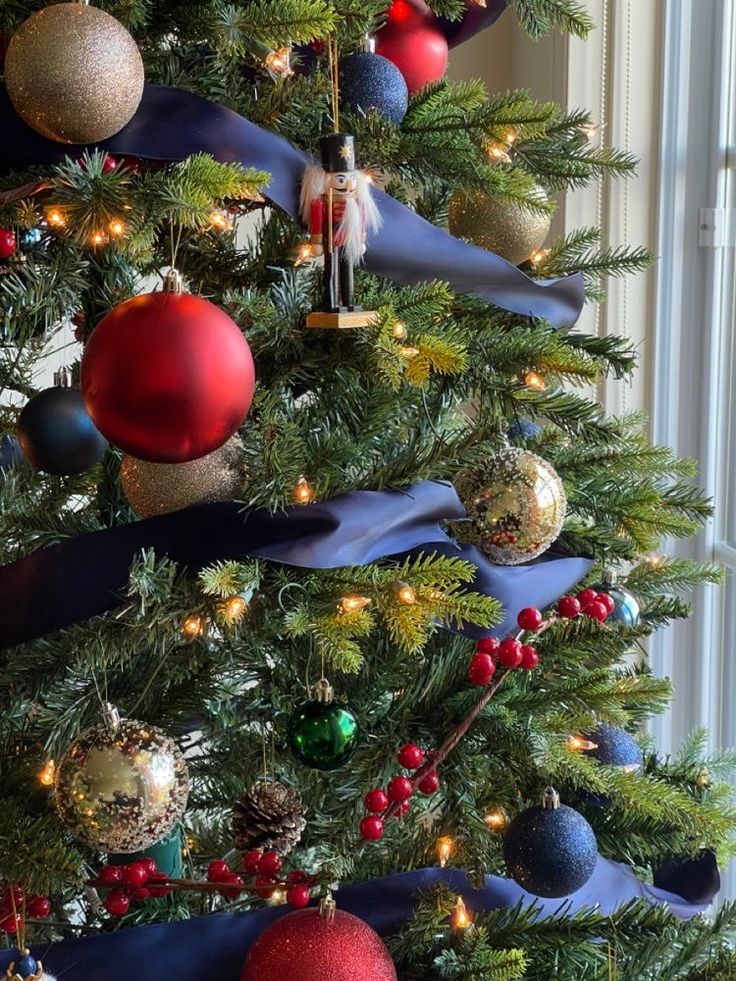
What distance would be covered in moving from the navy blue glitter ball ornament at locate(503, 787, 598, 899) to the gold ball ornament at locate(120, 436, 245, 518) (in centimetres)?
30

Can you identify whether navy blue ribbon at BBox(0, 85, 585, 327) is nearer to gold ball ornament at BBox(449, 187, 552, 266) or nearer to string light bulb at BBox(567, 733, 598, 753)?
gold ball ornament at BBox(449, 187, 552, 266)

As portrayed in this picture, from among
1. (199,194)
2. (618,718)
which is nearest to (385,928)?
(618,718)

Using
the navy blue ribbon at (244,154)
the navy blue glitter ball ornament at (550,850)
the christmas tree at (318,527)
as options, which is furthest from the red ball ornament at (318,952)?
the navy blue ribbon at (244,154)

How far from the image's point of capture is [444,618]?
2.34ft

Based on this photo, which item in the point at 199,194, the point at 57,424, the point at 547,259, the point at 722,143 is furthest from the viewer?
the point at 722,143

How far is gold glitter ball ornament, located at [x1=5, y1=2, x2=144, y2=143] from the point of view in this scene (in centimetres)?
62

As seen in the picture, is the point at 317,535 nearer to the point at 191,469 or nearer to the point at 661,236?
the point at 191,469

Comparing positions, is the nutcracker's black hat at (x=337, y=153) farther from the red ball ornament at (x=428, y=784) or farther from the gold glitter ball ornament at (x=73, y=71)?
the red ball ornament at (x=428, y=784)

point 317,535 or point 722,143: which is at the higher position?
point 722,143

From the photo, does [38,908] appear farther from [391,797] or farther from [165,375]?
[165,375]

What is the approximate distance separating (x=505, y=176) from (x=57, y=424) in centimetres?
36

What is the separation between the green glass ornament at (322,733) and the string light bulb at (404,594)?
0.10m

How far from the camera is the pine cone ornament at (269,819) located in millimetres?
743

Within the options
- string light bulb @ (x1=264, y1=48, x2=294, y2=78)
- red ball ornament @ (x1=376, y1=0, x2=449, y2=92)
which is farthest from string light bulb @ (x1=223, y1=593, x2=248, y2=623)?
red ball ornament @ (x1=376, y1=0, x2=449, y2=92)
